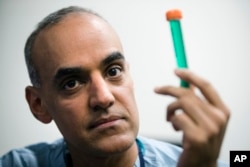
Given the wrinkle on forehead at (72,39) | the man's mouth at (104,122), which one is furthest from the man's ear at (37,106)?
→ the man's mouth at (104,122)

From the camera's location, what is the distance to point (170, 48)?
1129 mm

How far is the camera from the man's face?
2.21ft

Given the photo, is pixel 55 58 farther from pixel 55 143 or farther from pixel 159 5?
pixel 159 5

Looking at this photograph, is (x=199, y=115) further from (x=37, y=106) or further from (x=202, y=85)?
(x=37, y=106)

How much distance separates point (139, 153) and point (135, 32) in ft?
1.71

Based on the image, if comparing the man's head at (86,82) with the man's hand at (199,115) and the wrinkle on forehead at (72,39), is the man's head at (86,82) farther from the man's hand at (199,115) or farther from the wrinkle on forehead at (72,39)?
the man's hand at (199,115)

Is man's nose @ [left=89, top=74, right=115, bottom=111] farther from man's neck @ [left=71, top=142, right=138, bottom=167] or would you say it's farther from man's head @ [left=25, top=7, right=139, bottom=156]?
man's neck @ [left=71, top=142, right=138, bottom=167]

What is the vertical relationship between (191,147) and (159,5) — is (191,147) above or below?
below

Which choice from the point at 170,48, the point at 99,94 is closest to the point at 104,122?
the point at 99,94

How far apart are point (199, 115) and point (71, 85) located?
0.38 meters

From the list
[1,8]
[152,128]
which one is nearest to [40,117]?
[152,128]

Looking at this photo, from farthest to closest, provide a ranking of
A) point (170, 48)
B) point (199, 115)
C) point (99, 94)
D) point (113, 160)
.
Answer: point (170, 48) → point (113, 160) → point (99, 94) → point (199, 115)

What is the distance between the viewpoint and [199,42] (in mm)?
1119

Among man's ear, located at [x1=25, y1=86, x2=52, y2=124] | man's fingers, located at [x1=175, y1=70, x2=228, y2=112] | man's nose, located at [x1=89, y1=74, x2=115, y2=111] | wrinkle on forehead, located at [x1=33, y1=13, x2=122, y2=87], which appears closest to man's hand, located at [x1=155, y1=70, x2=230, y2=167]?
man's fingers, located at [x1=175, y1=70, x2=228, y2=112]
